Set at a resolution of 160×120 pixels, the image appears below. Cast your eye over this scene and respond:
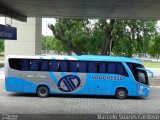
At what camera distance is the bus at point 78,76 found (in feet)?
80.3

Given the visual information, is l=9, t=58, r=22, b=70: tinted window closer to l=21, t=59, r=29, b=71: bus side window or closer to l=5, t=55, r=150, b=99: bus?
l=5, t=55, r=150, b=99: bus

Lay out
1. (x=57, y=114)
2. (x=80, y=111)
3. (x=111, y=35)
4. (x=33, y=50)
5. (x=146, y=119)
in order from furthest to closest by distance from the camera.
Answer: (x=111, y=35) → (x=33, y=50) → (x=80, y=111) → (x=57, y=114) → (x=146, y=119)

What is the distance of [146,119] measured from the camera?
51.8ft

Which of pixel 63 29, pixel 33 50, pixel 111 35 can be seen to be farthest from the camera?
pixel 63 29

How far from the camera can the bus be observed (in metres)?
24.5

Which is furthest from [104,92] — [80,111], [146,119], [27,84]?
[146,119]

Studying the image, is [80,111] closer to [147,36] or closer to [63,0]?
[63,0]

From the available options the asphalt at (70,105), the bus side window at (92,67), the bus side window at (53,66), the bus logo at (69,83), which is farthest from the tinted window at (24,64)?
the bus side window at (92,67)

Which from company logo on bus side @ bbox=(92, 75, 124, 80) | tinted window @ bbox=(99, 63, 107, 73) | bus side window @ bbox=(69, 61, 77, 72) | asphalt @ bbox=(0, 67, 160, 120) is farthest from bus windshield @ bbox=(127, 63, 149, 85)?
bus side window @ bbox=(69, 61, 77, 72)

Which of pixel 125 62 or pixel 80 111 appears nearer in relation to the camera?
pixel 80 111

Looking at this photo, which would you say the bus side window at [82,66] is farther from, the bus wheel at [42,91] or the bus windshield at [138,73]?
the bus windshield at [138,73]

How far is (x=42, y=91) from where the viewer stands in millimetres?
24641

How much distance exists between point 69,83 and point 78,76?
69 centimetres

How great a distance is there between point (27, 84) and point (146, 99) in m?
7.19
